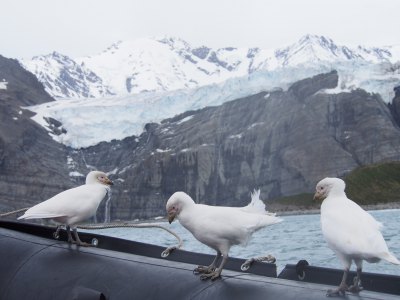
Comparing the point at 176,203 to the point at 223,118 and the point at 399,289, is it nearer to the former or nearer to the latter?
the point at 399,289

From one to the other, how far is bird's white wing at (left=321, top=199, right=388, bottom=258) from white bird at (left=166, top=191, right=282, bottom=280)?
1.21ft

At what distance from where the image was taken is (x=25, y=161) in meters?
125

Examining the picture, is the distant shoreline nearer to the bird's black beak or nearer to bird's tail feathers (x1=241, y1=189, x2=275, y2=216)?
bird's tail feathers (x1=241, y1=189, x2=275, y2=216)

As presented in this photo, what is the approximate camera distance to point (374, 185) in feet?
396

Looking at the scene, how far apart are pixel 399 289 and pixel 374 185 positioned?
396ft

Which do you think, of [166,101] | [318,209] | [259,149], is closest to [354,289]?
[166,101]

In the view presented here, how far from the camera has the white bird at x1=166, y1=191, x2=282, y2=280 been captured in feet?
12.7

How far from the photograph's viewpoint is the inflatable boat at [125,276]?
11.3 ft

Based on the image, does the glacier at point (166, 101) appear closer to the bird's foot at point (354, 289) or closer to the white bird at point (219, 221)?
the white bird at point (219, 221)

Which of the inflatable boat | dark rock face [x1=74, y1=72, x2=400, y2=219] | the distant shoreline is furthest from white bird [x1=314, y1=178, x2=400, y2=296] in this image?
dark rock face [x1=74, y1=72, x2=400, y2=219]

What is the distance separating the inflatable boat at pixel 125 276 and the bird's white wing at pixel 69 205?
0.69ft

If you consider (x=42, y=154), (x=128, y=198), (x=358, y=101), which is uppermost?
(x=358, y=101)

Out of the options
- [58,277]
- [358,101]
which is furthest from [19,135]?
[58,277]

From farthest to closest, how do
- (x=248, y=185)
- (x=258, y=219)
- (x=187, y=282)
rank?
(x=248, y=185), (x=258, y=219), (x=187, y=282)
